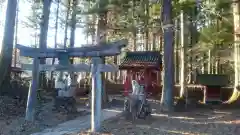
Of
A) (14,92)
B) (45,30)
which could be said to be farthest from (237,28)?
(45,30)

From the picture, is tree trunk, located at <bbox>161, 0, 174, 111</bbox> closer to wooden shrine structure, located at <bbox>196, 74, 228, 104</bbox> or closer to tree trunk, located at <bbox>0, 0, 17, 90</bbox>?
wooden shrine structure, located at <bbox>196, 74, 228, 104</bbox>

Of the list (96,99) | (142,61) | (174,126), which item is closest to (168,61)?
(174,126)

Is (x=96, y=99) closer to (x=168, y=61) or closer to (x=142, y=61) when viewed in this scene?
(x=168, y=61)

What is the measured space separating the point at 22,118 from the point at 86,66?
10.7 feet

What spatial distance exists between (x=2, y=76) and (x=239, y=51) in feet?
36.7

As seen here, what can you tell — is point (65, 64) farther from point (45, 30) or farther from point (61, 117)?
point (45, 30)

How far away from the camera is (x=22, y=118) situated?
11.5 metres

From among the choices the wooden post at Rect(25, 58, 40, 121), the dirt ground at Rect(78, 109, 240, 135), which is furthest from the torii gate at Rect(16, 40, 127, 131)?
the dirt ground at Rect(78, 109, 240, 135)

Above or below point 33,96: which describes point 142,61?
above

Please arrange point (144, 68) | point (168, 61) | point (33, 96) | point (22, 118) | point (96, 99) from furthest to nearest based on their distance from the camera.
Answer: point (144, 68) < point (168, 61) < point (22, 118) < point (33, 96) < point (96, 99)

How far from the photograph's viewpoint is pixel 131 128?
9789mm

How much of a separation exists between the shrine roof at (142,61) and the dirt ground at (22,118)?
325 inches

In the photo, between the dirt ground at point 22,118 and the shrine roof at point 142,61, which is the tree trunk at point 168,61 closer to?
the dirt ground at point 22,118

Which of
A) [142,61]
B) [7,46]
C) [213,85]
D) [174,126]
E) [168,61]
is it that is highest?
[7,46]
